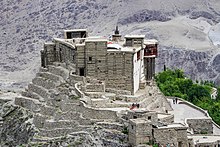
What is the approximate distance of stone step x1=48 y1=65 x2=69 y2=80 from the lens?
7656cm

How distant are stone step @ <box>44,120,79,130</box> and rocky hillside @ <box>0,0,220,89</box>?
185ft

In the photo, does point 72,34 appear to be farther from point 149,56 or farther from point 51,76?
point 149,56

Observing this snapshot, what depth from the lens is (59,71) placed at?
78125 millimetres

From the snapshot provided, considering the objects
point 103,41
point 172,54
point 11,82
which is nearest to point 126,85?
point 103,41

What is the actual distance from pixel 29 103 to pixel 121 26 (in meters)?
67.8

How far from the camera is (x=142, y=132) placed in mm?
61844

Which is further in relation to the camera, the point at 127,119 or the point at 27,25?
the point at 27,25

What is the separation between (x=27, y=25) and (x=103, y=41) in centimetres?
7548

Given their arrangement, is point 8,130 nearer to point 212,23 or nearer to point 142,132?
point 142,132

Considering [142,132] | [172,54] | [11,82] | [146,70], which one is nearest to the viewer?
[142,132]

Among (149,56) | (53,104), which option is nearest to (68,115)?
(53,104)

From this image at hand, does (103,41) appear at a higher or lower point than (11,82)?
higher

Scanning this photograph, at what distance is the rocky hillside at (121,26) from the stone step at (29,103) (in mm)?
45195

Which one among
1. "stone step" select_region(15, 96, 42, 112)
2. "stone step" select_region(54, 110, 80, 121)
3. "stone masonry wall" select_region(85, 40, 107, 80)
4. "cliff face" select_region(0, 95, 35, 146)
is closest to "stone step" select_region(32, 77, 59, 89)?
"stone step" select_region(15, 96, 42, 112)
